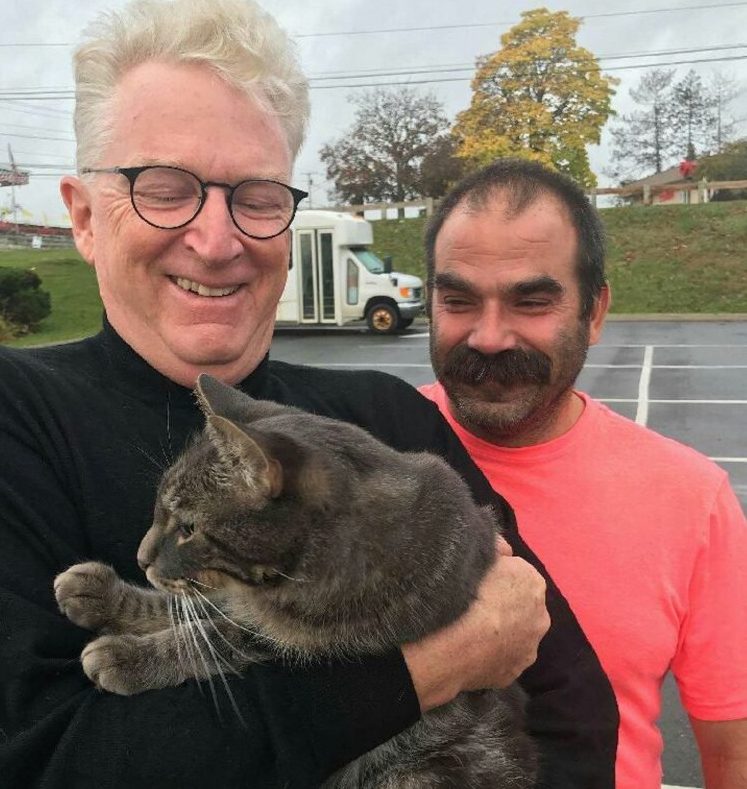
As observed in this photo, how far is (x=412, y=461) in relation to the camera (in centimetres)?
193

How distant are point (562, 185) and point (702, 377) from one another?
1202 centimetres

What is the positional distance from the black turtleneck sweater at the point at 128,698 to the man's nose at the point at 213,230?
0.34 meters

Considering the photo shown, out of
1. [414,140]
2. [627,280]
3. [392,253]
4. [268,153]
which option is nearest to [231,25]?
[268,153]

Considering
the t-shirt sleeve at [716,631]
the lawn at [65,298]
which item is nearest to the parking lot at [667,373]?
the t-shirt sleeve at [716,631]

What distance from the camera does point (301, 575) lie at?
67.6 inches

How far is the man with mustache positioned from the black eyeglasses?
850 millimetres

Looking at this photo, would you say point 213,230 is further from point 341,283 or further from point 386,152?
point 386,152

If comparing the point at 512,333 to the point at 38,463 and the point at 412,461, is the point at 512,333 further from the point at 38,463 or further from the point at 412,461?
the point at 38,463

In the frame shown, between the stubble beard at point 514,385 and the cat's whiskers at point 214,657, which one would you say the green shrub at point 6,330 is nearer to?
the stubble beard at point 514,385

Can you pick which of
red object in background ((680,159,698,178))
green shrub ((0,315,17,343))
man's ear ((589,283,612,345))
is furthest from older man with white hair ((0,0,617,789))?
red object in background ((680,159,698,178))

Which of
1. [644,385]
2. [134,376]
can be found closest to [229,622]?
[134,376]

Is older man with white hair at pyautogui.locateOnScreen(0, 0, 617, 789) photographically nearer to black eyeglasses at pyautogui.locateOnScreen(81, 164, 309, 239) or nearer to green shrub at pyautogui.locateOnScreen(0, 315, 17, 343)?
black eyeglasses at pyautogui.locateOnScreen(81, 164, 309, 239)

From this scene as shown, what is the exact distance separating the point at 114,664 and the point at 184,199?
1.12 metres

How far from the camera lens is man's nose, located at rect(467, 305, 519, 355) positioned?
257 cm
